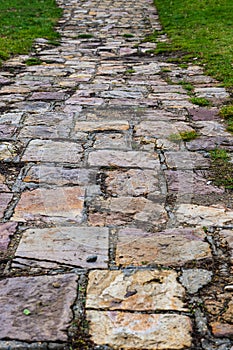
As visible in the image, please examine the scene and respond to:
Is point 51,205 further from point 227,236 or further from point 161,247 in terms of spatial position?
point 227,236

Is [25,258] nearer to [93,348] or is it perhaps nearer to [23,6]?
[93,348]

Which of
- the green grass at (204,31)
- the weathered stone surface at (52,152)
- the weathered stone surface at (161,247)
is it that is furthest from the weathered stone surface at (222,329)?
the green grass at (204,31)

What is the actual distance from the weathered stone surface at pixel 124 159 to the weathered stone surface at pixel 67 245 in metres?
0.91

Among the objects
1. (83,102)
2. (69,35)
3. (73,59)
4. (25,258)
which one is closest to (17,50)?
(73,59)

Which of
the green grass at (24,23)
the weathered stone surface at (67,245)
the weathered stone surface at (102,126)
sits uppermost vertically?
the weathered stone surface at (67,245)

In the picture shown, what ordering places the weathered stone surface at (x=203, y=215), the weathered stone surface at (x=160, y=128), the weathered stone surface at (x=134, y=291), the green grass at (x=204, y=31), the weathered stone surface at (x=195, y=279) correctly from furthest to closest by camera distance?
the green grass at (x=204, y=31) → the weathered stone surface at (x=160, y=128) → the weathered stone surface at (x=203, y=215) → the weathered stone surface at (x=195, y=279) → the weathered stone surface at (x=134, y=291)

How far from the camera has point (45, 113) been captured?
4.57 metres

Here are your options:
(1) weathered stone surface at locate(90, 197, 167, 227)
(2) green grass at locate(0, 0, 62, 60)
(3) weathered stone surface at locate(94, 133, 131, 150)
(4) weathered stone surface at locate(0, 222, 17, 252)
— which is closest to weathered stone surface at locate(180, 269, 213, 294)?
(1) weathered stone surface at locate(90, 197, 167, 227)

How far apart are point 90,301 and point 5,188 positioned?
1244 millimetres

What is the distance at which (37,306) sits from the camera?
2059mm

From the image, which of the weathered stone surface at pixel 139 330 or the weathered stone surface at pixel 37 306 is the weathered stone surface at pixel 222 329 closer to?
the weathered stone surface at pixel 139 330

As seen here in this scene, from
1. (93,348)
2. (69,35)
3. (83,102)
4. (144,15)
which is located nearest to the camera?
(93,348)

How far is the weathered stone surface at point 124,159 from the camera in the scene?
348cm

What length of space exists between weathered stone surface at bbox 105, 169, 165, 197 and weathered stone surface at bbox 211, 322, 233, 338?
1.19 metres
